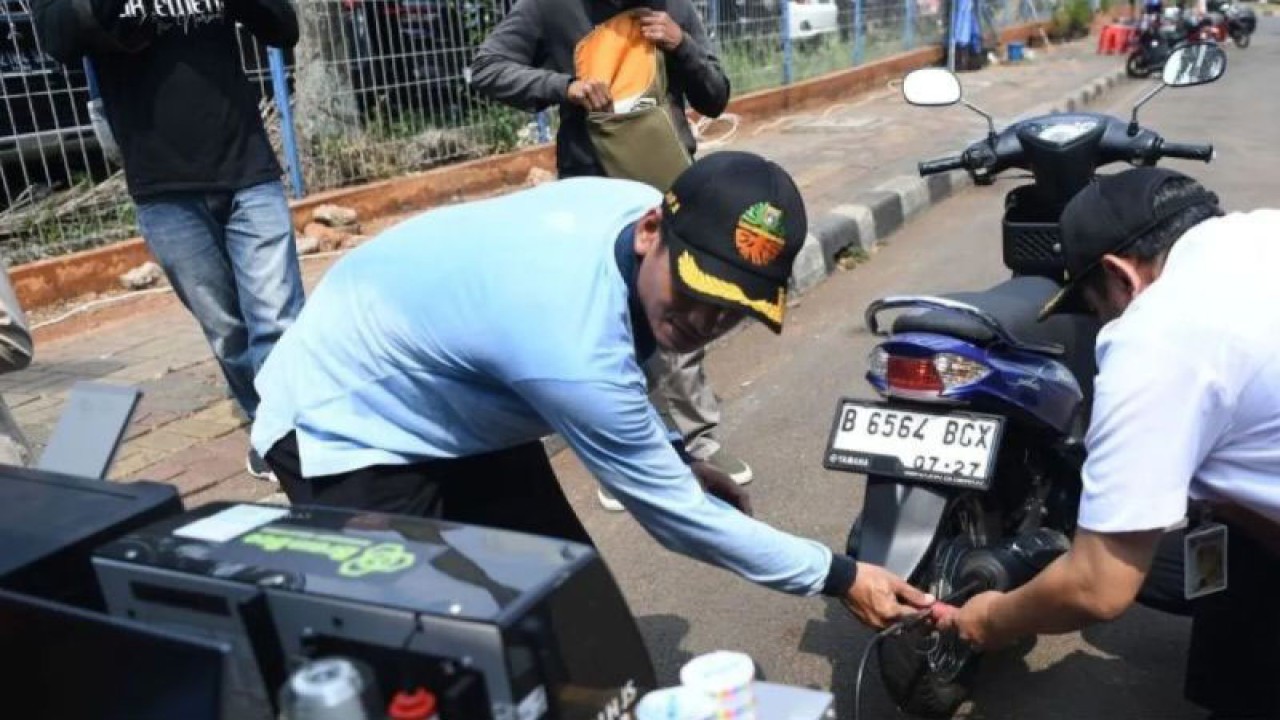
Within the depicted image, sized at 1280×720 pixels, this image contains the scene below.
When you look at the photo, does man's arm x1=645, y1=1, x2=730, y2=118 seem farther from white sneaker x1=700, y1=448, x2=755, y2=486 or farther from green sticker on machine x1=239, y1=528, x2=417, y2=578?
green sticker on machine x1=239, y1=528, x2=417, y2=578

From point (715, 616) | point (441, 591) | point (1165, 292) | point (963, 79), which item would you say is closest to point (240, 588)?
point (441, 591)

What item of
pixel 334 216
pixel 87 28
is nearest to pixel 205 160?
pixel 87 28

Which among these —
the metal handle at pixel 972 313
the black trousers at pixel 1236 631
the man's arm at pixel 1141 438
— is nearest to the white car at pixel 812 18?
the metal handle at pixel 972 313

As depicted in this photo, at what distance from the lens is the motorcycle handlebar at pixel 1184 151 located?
10.5 feet

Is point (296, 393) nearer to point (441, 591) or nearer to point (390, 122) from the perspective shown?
point (441, 591)

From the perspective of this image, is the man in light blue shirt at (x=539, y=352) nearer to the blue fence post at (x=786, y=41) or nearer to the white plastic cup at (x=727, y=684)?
the white plastic cup at (x=727, y=684)

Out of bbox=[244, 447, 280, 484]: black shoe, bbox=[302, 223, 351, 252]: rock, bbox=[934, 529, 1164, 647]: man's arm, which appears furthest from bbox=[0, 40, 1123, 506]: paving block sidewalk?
bbox=[934, 529, 1164, 647]: man's arm

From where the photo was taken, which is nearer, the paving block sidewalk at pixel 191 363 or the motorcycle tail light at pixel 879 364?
the motorcycle tail light at pixel 879 364

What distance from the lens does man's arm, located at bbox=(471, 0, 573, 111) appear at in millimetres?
3545

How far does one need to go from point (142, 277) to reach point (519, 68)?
323cm

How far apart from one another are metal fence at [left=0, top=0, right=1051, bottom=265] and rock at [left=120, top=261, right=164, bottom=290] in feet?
0.88

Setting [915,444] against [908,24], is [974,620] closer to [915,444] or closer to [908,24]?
[915,444]

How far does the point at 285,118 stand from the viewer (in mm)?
6875

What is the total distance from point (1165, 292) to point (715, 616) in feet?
4.99
